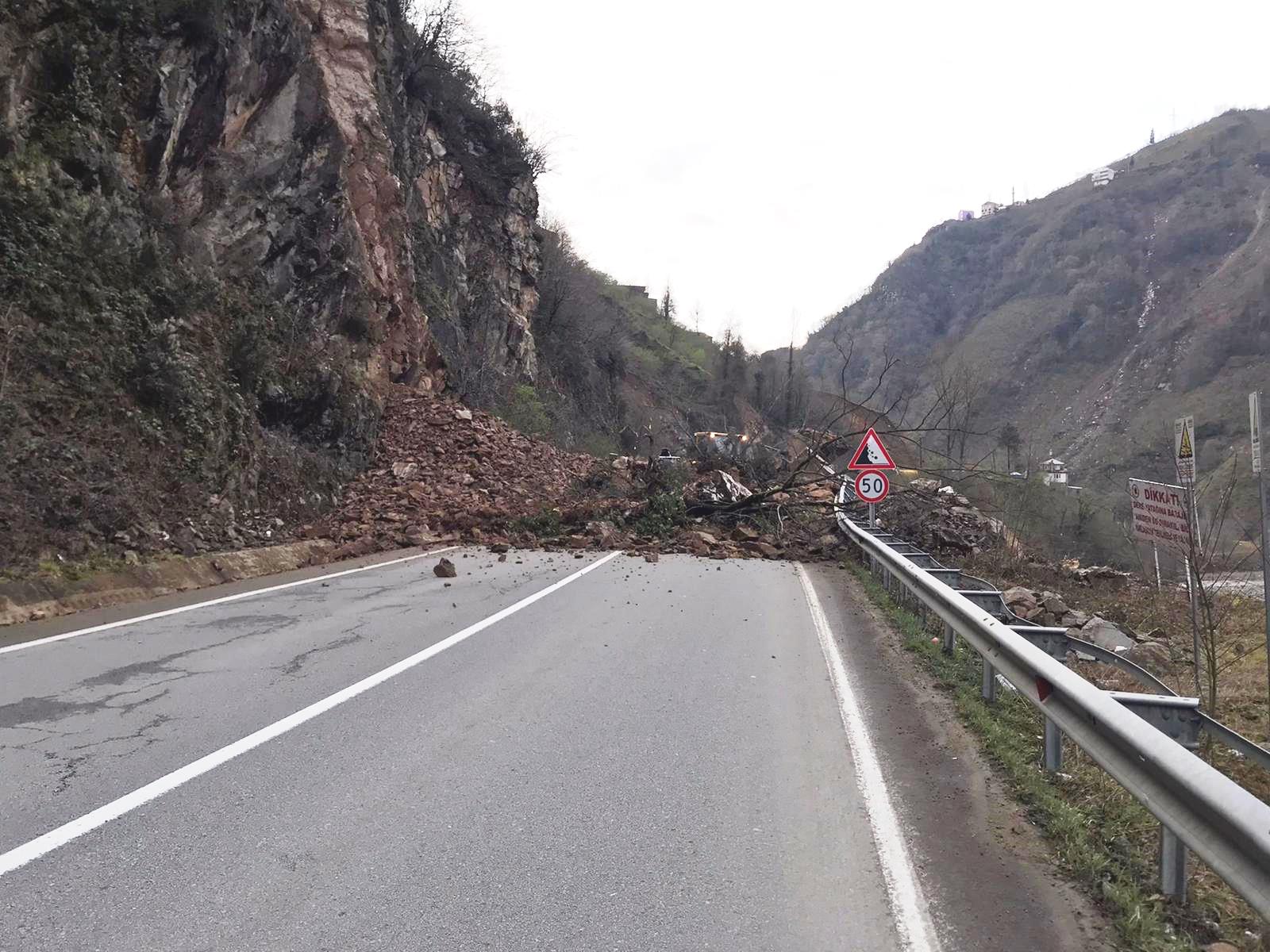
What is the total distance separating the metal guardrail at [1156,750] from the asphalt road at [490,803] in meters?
0.53

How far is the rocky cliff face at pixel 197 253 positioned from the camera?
40.7 ft

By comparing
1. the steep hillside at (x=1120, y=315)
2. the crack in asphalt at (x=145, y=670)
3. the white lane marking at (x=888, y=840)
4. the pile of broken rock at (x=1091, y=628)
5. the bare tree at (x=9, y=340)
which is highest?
the steep hillside at (x=1120, y=315)

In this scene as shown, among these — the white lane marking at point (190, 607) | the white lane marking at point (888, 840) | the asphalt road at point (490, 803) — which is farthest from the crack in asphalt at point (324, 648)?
the white lane marking at point (888, 840)

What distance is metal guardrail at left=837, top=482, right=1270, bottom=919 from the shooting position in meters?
2.73

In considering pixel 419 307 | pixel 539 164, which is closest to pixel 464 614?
pixel 419 307

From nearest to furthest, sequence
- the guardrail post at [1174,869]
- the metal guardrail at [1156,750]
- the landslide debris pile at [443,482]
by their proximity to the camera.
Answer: the metal guardrail at [1156,750] < the guardrail post at [1174,869] < the landslide debris pile at [443,482]

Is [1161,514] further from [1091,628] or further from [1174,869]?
[1174,869]

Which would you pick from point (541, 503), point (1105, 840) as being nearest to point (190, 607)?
→ point (1105, 840)

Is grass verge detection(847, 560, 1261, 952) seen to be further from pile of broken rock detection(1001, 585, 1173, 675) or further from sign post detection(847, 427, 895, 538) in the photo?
sign post detection(847, 427, 895, 538)

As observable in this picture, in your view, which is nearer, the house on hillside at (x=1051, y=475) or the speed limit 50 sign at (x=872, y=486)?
the speed limit 50 sign at (x=872, y=486)

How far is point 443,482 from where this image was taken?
20.8 metres

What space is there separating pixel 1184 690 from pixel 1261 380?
9615 cm

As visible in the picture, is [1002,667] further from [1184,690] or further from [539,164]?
[539,164]

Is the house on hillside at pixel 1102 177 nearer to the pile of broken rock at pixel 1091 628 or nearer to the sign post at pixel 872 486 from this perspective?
the sign post at pixel 872 486
